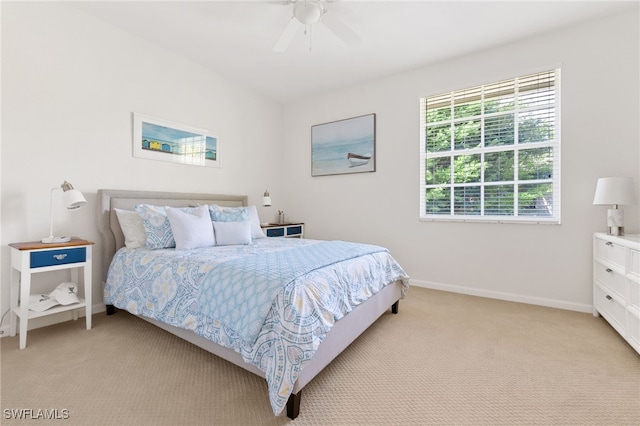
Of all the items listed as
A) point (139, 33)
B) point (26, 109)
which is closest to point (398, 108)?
point (139, 33)

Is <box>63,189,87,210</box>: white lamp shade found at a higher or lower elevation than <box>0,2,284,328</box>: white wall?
lower

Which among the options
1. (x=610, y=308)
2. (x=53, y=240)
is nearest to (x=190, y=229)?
(x=53, y=240)

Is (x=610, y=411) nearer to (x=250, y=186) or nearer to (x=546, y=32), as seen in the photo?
(x=546, y=32)

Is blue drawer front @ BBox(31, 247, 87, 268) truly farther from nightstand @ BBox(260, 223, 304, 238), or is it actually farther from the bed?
nightstand @ BBox(260, 223, 304, 238)

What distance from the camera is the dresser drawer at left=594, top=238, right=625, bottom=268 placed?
2.18 meters

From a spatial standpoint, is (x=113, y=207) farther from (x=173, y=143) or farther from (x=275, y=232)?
(x=275, y=232)

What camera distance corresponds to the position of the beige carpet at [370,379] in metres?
1.43

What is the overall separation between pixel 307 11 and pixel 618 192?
3.00 metres

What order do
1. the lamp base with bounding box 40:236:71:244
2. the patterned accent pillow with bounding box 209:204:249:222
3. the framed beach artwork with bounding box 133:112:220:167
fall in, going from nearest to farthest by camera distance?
the lamp base with bounding box 40:236:71:244, the patterned accent pillow with bounding box 209:204:249:222, the framed beach artwork with bounding box 133:112:220:167

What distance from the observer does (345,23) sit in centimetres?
276

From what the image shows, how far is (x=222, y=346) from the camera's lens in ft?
5.65

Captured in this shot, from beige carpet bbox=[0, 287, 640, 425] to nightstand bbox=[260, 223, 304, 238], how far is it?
190 cm

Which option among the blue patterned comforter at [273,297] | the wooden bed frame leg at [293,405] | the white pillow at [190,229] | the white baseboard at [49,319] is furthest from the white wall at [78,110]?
the wooden bed frame leg at [293,405]

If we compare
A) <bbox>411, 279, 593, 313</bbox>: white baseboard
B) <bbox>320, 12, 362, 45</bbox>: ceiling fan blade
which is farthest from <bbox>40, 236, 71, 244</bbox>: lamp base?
<bbox>411, 279, 593, 313</bbox>: white baseboard
